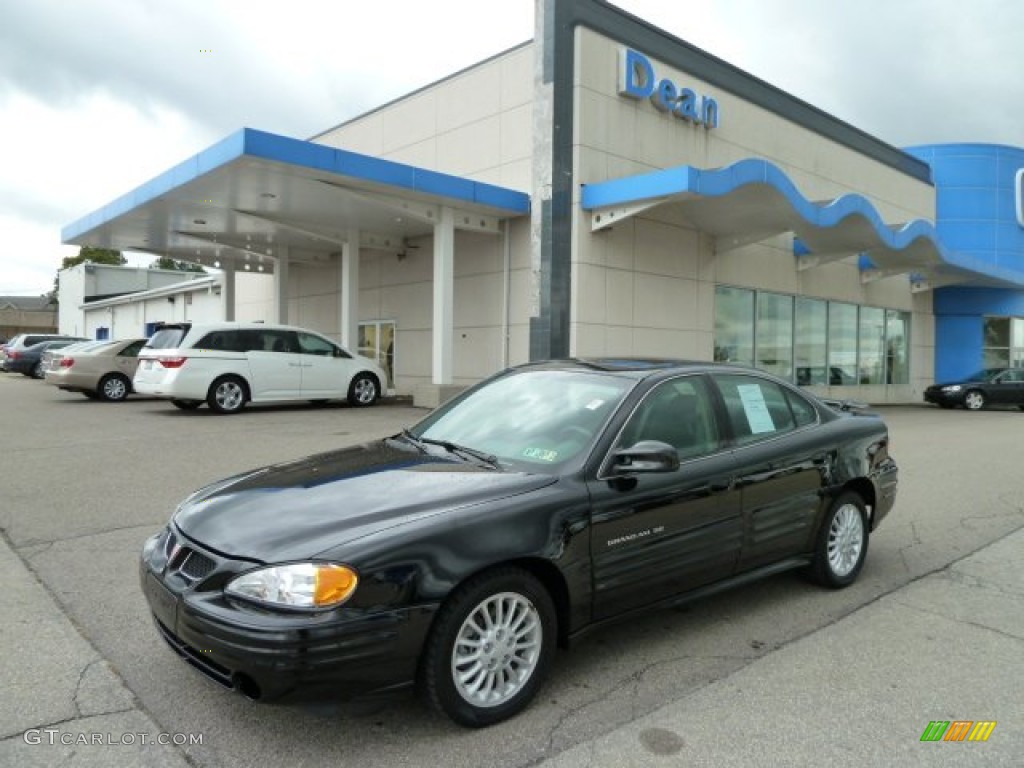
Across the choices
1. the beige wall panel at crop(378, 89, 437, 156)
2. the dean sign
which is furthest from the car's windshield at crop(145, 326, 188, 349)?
the dean sign

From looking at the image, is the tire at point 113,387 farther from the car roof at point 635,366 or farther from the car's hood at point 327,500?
the car roof at point 635,366

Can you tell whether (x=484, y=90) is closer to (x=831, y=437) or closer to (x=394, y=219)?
(x=394, y=219)

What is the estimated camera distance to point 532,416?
3.93 meters

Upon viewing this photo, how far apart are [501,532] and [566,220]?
1281cm

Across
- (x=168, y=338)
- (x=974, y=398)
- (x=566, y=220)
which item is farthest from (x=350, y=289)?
(x=974, y=398)

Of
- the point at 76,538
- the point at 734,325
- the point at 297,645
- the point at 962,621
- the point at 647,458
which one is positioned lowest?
the point at 962,621

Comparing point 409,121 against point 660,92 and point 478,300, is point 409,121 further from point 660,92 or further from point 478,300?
point 660,92

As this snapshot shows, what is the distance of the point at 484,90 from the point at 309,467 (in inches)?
596

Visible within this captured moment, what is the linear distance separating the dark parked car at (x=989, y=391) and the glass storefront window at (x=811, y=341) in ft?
14.0

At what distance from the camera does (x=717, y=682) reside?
339cm

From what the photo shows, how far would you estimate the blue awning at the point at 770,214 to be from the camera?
545 inches

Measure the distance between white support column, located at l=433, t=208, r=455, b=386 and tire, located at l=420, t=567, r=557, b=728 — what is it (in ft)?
41.2

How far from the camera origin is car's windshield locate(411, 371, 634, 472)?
141 inches

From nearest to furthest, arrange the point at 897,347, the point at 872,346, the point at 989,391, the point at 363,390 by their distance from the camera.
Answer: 1. the point at 363,390
2. the point at 989,391
3. the point at 872,346
4. the point at 897,347
